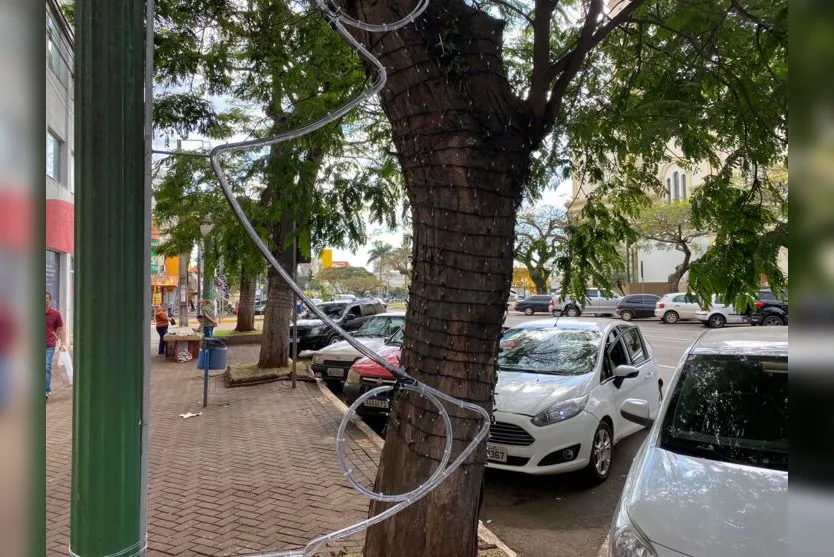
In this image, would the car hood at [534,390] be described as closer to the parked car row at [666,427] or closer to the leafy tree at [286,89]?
the parked car row at [666,427]

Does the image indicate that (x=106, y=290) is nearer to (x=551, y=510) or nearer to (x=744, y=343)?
(x=744, y=343)

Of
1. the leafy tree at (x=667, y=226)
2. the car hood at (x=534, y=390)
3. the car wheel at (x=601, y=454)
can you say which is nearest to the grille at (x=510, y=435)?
the car hood at (x=534, y=390)

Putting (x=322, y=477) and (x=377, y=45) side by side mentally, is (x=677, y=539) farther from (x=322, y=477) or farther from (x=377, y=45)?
(x=322, y=477)

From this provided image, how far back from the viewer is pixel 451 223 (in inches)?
99.0

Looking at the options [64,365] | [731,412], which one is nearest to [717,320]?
[731,412]

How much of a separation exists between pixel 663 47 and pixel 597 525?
4.05m

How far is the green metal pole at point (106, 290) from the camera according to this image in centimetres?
148

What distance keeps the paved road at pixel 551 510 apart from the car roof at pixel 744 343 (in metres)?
1.77

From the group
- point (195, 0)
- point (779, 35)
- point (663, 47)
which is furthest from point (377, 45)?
point (195, 0)

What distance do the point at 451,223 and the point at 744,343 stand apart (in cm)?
289

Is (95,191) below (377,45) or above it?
below

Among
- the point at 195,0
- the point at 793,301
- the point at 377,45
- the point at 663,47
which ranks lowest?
the point at 793,301

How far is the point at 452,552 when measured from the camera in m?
2.62

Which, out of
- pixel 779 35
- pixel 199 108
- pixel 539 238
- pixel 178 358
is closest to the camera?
pixel 779 35
